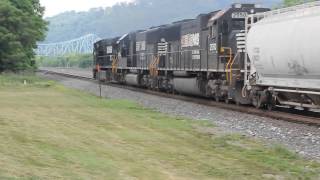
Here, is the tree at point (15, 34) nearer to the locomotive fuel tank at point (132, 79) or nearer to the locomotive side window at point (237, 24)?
the locomotive fuel tank at point (132, 79)

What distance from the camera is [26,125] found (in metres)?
13.9

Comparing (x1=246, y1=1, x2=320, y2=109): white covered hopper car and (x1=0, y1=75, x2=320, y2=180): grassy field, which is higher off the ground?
(x1=246, y1=1, x2=320, y2=109): white covered hopper car

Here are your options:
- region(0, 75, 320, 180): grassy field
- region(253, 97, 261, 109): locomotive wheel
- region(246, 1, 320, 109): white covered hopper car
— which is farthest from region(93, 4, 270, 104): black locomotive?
region(0, 75, 320, 180): grassy field

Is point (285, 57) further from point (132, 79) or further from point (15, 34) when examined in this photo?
point (15, 34)

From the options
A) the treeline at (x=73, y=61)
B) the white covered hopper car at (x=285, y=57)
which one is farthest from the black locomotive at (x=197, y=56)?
the treeline at (x=73, y=61)

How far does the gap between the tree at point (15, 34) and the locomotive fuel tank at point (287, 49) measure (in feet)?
103

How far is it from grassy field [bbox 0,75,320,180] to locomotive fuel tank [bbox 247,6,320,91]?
3792 millimetres

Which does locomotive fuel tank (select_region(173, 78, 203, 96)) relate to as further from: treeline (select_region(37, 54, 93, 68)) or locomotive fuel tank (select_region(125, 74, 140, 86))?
treeline (select_region(37, 54, 93, 68))

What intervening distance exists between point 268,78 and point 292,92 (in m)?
1.45

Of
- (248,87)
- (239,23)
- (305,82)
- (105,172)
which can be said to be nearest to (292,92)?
(305,82)

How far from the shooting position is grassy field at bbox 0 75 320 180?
28.7 ft

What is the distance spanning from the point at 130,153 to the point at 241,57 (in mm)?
13418

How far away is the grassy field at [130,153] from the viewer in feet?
28.7

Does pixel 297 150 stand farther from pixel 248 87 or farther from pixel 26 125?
pixel 248 87
